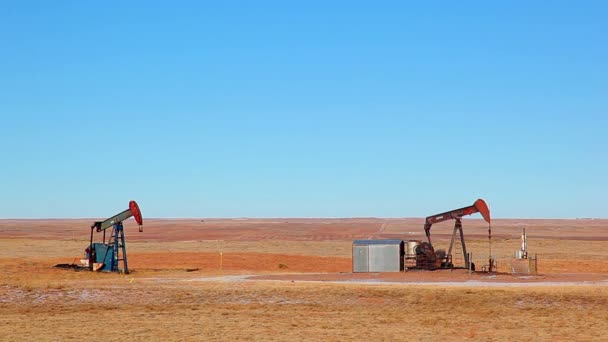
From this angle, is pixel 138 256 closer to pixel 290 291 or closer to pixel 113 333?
pixel 290 291

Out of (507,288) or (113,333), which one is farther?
(507,288)

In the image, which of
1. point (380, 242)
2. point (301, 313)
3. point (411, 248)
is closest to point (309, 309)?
point (301, 313)

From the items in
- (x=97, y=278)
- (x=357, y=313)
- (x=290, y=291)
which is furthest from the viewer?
(x=97, y=278)

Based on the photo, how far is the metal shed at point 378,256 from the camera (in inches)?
2122

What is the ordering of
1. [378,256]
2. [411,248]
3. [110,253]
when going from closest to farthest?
[378,256] → [411,248] → [110,253]

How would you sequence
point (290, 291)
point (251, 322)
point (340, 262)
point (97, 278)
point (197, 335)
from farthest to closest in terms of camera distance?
point (340, 262) < point (97, 278) < point (290, 291) < point (251, 322) < point (197, 335)

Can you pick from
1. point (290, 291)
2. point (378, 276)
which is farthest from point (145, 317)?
point (378, 276)

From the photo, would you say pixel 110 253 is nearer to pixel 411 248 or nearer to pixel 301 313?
pixel 411 248

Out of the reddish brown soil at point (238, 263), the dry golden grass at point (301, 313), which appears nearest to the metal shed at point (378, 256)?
the reddish brown soil at point (238, 263)

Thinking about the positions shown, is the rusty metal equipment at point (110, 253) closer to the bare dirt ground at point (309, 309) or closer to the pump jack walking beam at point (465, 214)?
the bare dirt ground at point (309, 309)

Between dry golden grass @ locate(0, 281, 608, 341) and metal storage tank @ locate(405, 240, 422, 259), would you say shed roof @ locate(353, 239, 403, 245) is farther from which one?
dry golden grass @ locate(0, 281, 608, 341)

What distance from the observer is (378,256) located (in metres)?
54.5

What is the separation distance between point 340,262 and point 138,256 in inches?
709

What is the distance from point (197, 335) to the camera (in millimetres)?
26906
